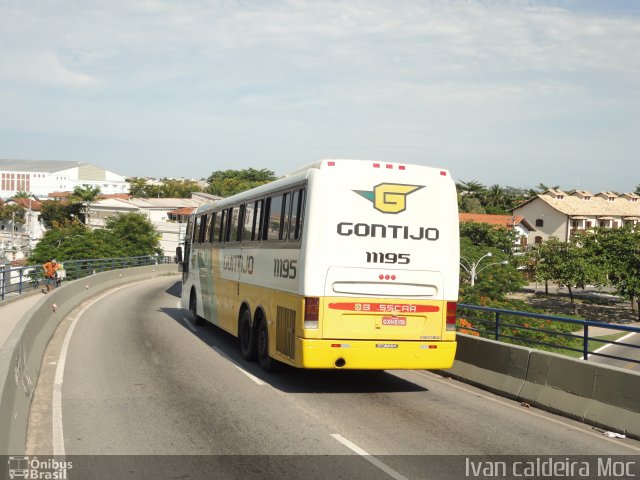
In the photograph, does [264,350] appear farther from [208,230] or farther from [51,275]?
Answer: [51,275]

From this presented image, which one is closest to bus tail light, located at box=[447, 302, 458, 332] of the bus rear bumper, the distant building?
the bus rear bumper

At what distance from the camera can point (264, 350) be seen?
1404cm

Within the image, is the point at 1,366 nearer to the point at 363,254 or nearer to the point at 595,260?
the point at 363,254

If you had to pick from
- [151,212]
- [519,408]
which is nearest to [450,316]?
[519,408]

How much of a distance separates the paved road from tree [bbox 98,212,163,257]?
74482mm

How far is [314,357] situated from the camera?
11539 millimetres

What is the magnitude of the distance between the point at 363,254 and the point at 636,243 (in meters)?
74.2

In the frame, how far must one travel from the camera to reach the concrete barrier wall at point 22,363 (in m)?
7.47

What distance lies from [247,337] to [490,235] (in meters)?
94.6

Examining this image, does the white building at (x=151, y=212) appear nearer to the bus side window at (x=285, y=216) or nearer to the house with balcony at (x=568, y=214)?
the house with balcony at (x=568, y=214)

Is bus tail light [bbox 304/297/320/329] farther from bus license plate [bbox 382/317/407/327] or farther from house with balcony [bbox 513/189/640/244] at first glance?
house with balcony [bbox 513/189/640/244]

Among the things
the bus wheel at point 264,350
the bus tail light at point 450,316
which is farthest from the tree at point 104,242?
the bus tail light at point 450,316

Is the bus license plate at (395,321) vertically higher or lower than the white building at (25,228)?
lower

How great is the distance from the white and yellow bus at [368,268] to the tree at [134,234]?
256 feet
